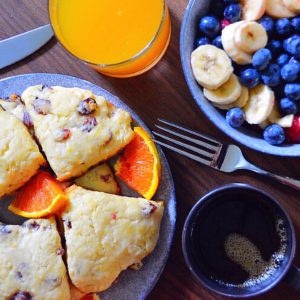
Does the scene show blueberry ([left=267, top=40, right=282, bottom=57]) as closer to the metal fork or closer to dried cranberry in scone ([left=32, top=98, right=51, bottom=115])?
the metal fork

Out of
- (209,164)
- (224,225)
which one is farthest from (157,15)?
(224,225)

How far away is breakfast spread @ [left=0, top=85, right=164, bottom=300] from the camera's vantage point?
138 cm

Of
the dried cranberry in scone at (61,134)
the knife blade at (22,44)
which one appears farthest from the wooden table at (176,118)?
the dried cranberry in scone at (61,134)

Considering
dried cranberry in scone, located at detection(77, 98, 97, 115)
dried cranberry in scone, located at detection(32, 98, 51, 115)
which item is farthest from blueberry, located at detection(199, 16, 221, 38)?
dried cranberry in scone, located at detection(32, 98, 51, 115)

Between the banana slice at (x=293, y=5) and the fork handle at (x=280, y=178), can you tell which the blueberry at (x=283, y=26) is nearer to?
the banana slice at (x=293, y=5)

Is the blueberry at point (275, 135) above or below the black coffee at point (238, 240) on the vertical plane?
above

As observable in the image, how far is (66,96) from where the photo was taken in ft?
4.62

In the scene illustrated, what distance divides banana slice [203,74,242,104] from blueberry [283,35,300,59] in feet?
0.49

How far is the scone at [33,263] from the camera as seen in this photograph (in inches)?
54.0

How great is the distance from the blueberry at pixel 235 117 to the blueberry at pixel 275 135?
7cm

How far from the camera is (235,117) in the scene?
133 centimetres

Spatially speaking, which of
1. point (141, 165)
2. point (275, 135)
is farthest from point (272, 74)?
point (141, 165)

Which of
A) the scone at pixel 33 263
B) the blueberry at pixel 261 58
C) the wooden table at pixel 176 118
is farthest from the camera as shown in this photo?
the wooden table at pixel 176 118

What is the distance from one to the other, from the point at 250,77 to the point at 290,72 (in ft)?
0.32
